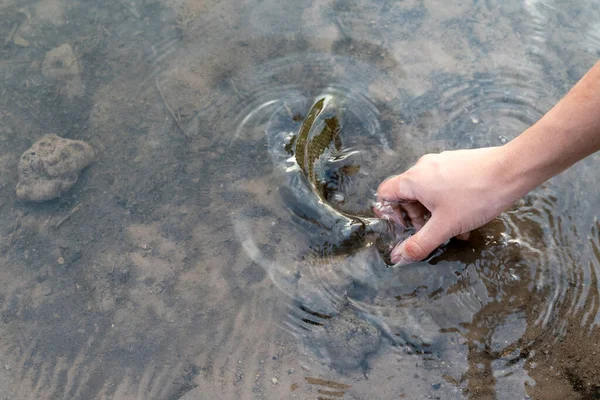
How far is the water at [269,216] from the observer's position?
107 inches

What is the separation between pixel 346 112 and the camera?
361 centimetres

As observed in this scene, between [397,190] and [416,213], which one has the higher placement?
[397,190]

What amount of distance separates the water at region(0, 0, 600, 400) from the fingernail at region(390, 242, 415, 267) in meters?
0.05

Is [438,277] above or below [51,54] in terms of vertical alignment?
below

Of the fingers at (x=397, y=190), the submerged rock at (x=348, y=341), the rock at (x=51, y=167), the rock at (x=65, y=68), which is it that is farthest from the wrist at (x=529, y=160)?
the rock at (x=65, y=68)

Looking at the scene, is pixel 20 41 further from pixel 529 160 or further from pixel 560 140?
pixel 560 140

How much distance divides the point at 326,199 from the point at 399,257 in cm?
68

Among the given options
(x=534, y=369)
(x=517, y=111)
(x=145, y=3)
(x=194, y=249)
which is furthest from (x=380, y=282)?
(x=145, y=3)

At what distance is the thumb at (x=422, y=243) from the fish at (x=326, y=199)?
124mm

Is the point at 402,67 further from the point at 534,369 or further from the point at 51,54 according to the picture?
the point at 51,54

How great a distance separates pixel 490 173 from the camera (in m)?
2.32

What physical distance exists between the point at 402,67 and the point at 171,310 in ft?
8.36

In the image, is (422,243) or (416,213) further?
(416,213)

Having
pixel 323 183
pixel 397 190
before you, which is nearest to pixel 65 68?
pixel 323 183
